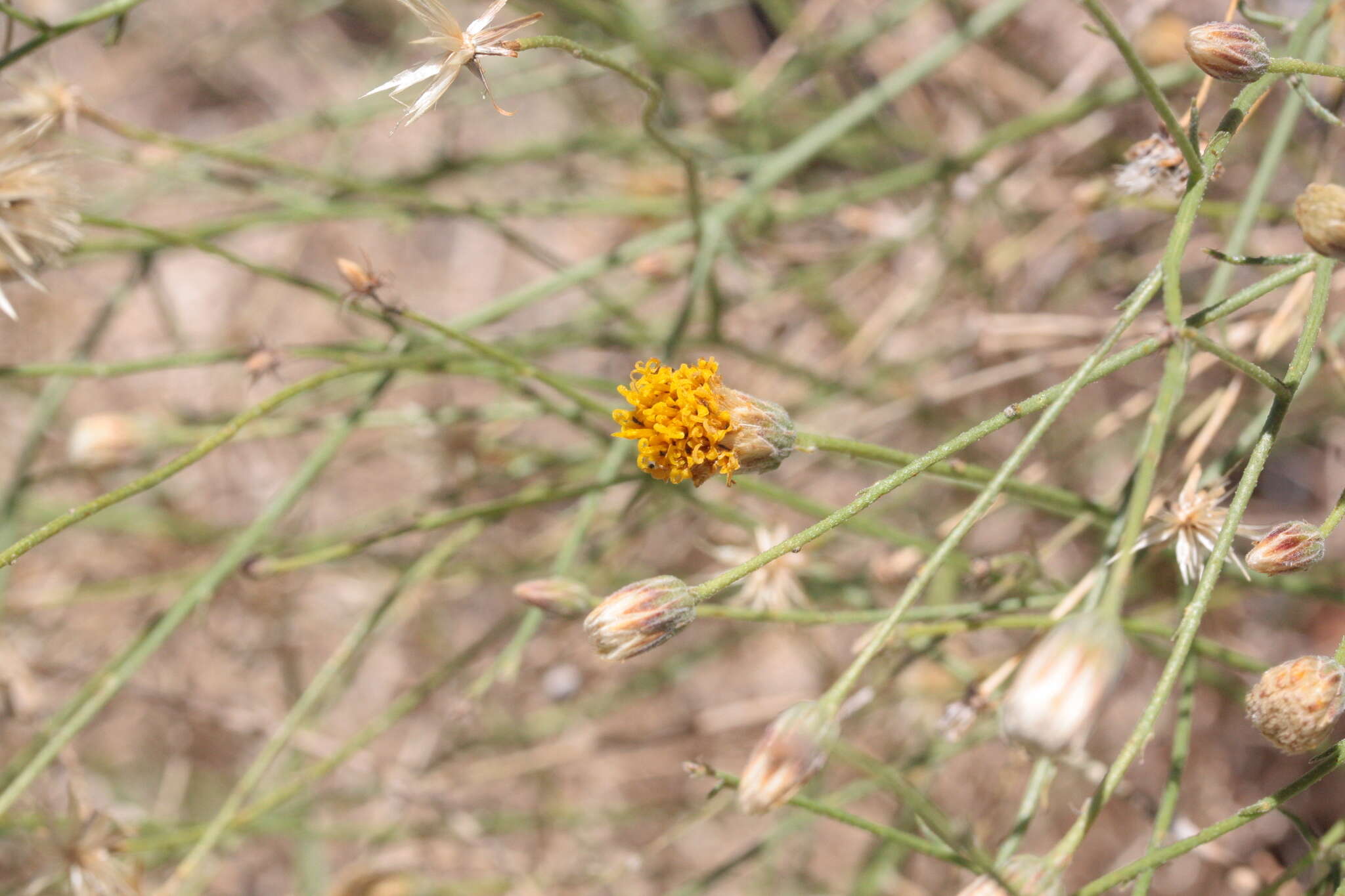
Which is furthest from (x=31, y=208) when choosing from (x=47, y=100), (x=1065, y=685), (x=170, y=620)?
(x=1065, y=685)

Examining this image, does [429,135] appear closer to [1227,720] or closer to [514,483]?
[514,483]

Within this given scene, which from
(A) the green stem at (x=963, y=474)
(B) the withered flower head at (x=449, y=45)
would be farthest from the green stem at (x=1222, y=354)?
(B) the withered flower head at (x=449, y=45)

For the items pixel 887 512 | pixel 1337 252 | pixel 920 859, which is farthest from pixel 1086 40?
pixel 920 859

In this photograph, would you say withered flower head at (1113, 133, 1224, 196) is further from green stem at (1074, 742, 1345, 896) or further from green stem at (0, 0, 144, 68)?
green stem at (0, 0, 144, 68)

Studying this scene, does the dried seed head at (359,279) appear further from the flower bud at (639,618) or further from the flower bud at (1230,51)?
the flower bud at (1230,51)

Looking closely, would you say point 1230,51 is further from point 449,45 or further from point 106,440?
point 106,440

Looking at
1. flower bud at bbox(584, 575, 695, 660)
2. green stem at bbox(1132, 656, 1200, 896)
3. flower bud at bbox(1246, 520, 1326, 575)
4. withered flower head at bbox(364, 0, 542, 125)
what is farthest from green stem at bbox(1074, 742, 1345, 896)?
withered flower head at bbox(364, 0, 542, 125)
